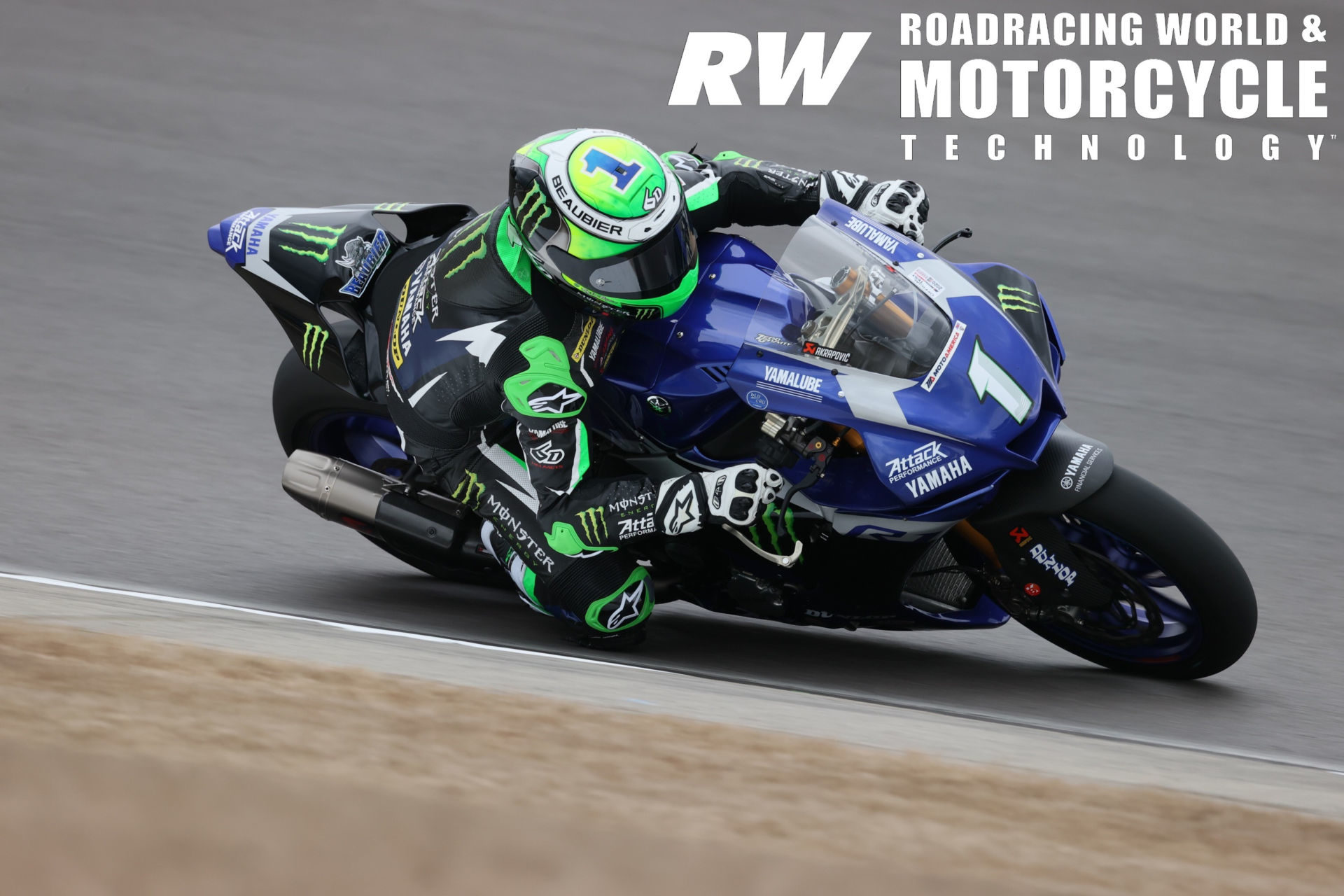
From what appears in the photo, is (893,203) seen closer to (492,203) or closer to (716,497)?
(716,497)

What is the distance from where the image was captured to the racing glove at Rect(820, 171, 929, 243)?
438cm

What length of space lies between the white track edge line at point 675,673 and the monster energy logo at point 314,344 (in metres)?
0.82

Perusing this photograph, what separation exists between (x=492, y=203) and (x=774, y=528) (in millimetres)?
4368

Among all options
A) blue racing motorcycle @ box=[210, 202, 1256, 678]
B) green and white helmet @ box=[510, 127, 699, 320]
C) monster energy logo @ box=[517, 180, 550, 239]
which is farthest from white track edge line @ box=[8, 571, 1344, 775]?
monster energy logo @ box=[517, 180, 550, 239]

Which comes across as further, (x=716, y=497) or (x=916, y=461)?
(x=716, y=497)

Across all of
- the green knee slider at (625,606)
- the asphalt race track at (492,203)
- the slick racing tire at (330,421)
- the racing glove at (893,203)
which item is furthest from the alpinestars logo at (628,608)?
the racing glove at (893,203)

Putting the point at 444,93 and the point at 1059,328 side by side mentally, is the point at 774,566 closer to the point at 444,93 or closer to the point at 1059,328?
the point at 1059,328

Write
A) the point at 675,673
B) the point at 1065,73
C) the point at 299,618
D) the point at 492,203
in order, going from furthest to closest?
the point at 1065,73 → the point at 492,203 → the point at 299,618 → the point at 675,673

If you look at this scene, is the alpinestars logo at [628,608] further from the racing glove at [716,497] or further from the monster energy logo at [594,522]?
the racing glove at [716,497]

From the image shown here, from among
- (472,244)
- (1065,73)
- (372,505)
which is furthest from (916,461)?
(1065,73)

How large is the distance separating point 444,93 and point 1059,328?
14.0 ft

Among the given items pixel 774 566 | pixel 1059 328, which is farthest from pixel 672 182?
pixel 1059 328

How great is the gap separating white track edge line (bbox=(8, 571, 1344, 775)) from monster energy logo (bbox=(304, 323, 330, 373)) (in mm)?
816

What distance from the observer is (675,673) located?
421 cm
